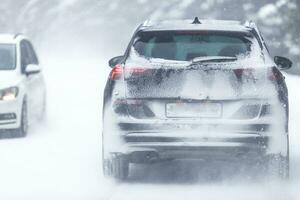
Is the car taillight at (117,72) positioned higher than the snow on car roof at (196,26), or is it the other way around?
the snow on car roof at (196,26)

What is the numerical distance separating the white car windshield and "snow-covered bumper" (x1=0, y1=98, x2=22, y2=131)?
102cm

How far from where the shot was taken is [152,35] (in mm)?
11133

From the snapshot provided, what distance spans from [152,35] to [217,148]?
142cm

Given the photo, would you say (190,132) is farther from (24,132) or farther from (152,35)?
(24,132)

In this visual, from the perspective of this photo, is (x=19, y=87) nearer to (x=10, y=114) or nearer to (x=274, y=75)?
(x=10, y=114)

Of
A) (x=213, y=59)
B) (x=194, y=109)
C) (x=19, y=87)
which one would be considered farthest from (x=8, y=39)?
(x=194, y=109)

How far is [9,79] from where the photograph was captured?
15844 mm

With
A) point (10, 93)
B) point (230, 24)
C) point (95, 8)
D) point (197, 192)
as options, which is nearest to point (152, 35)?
point (230, 24)

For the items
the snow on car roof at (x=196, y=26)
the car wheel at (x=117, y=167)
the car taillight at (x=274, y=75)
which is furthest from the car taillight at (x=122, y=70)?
the car taillight at (x=274, y=75)

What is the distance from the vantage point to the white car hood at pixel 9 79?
15633mm

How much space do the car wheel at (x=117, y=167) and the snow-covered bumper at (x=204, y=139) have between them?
0.41 metres

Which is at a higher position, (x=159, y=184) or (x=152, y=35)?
(x=152, y=35)

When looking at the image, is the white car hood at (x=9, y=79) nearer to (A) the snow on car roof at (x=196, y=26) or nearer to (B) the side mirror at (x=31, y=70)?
(B) the side mirror at (x=31, y=70)

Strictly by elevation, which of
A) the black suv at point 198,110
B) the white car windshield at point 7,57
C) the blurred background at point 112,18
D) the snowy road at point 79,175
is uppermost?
the blurred background at point 112,18
